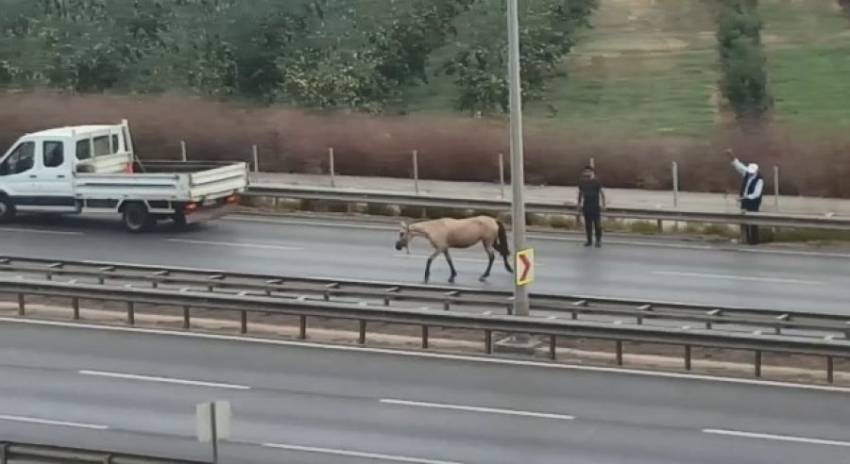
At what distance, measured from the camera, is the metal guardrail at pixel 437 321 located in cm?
2130

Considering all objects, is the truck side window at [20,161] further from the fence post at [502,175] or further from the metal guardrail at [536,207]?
the fence post at [502,175]

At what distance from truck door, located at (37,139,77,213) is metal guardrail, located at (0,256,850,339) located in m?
5.81

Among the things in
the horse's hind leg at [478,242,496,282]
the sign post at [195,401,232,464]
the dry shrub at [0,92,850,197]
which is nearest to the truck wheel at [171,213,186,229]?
the horse's hind leg at [478,242,496,282]

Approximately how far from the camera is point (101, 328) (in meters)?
25.6

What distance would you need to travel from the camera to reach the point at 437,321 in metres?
23.2

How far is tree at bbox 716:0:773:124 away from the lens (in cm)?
4603

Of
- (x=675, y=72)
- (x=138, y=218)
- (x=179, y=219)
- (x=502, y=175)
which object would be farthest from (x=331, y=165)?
(x=675, y=72)

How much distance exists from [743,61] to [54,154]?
20.2 m

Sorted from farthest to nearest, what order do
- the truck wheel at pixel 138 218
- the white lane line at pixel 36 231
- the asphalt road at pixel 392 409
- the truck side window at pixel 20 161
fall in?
the truck side window at pixel 20 161, the white lane line at pixel 36 231, the truck wheel at pixel 138 218, the asphalt road at pixel 392 409

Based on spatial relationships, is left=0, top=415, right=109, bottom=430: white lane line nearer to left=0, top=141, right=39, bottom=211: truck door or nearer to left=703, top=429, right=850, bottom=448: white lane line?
left=703, top=429, right=850, bottom=448: white lane line

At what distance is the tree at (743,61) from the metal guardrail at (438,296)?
21.0 meters

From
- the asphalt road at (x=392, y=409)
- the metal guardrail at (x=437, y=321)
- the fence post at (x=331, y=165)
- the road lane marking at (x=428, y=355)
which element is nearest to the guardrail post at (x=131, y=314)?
the metal guardrail at (x=437, y=321)

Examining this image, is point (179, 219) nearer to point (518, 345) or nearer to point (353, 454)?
point (518, 345)

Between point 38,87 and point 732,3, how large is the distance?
65.7ft
